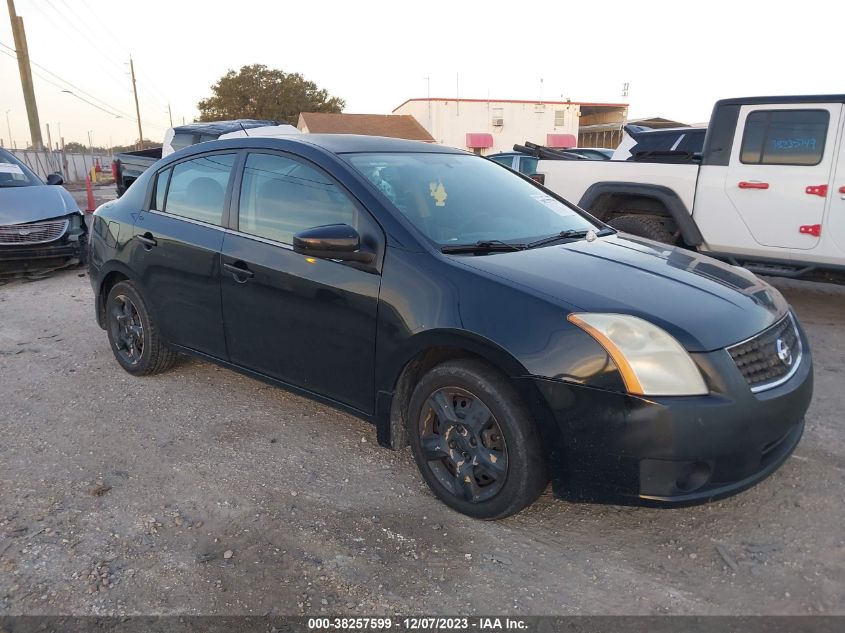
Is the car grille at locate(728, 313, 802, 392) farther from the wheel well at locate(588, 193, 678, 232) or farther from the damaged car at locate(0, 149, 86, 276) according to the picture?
the damaged car at locate(0, 149, 86, 276)

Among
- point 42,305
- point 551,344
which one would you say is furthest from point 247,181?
point 42,305

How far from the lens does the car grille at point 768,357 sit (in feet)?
8.11

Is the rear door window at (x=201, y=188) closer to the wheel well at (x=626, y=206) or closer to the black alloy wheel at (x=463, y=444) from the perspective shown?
the black alloy wheel at (x=463, y=444)

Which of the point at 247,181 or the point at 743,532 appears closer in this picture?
the point at 743,532

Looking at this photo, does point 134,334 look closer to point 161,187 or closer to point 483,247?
point 161,187

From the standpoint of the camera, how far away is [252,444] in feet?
11.7

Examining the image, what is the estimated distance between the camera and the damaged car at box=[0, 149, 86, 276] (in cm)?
770

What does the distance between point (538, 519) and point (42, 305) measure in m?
6.13

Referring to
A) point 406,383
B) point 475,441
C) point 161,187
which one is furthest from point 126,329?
point 475,441

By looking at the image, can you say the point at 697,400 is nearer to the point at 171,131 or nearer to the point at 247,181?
the point at 247,181

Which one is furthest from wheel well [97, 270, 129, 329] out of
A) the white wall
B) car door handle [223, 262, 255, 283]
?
the white wall

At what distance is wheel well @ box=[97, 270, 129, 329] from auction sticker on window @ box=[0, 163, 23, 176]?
535 centimetres

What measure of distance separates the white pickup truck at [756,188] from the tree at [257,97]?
42.2 m

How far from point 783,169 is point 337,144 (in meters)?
4.41
